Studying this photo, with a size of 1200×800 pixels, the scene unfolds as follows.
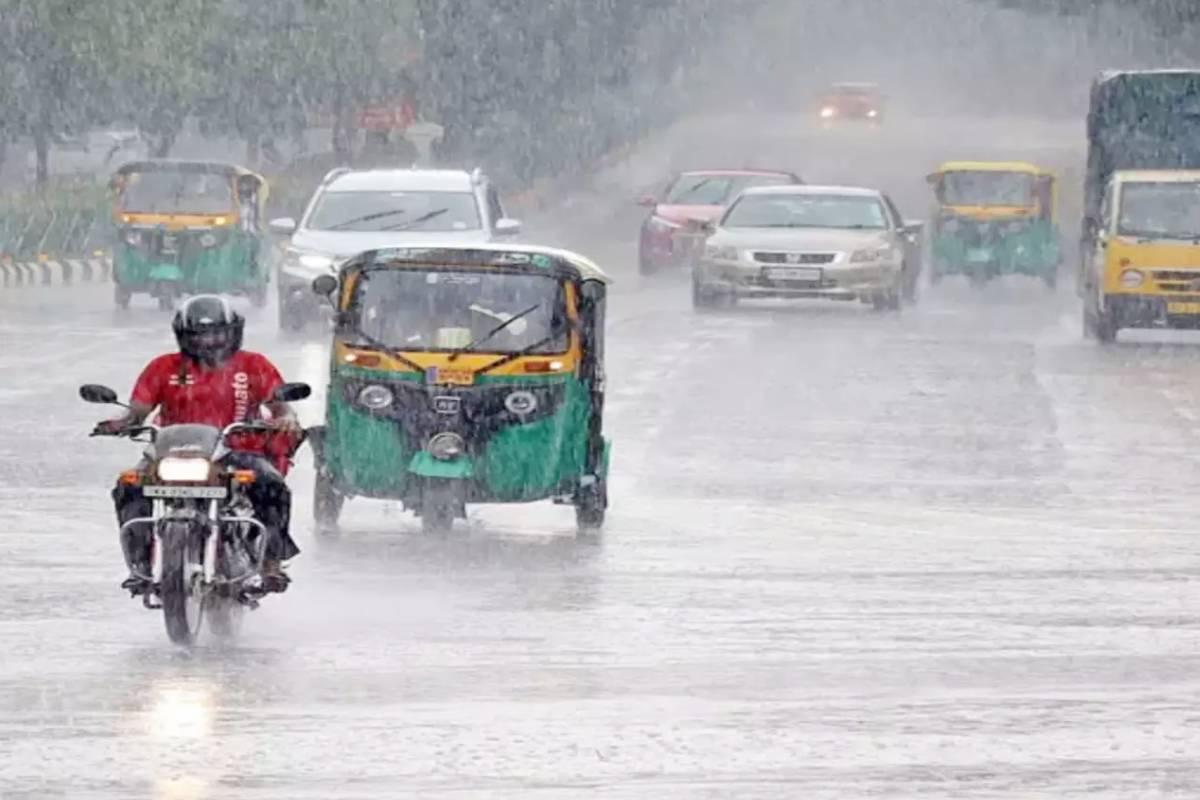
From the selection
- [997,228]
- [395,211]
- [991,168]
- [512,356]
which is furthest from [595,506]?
[991,168]

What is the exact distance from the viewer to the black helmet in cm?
1270

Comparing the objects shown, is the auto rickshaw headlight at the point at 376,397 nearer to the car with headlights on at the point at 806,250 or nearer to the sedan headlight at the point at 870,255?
the car with headlights on at the point at 806,250

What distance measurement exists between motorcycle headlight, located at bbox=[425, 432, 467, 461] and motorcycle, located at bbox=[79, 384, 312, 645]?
3.58 m

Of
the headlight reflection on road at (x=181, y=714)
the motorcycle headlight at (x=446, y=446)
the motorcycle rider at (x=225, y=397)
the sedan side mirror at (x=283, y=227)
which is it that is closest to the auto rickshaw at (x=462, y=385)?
the motorcycle headlight at (x=446, y=446)

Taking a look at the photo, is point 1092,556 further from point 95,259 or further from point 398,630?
point 95,259

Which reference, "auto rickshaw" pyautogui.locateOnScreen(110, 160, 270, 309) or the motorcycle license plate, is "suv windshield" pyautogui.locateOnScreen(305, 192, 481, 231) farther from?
the motorcycle license plate

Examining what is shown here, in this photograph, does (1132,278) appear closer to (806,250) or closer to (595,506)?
(806,250)

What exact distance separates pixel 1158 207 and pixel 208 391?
76.0 ft

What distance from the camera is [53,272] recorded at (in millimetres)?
46719

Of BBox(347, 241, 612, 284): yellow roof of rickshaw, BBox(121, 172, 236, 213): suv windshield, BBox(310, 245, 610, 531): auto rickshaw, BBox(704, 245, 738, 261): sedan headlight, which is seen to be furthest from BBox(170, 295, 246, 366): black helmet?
BBox(121, 172, 236, 213): suv windshield

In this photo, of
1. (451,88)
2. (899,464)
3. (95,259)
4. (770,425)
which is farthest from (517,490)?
(451,88)

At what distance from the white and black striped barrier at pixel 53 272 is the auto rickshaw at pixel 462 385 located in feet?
93.3

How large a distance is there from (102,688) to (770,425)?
12.6m

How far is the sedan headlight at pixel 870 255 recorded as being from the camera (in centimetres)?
3803
